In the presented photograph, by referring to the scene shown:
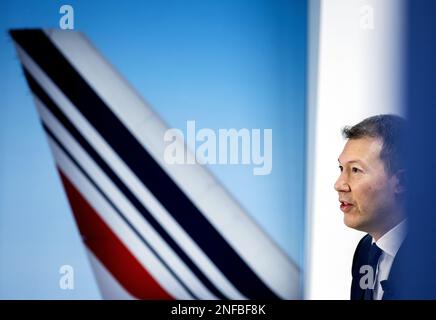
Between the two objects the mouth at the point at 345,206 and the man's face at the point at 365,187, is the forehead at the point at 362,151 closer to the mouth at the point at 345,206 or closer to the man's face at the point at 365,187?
the man's face at the point at 365,187

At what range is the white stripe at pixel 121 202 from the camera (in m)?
3.05

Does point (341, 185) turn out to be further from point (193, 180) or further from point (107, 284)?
point (107, 284)

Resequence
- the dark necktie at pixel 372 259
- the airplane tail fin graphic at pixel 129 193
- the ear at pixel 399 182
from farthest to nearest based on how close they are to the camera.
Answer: the airplane tail fin graphic at pixel 129 193
the dark necktie at pixel 372 259
the ear at pixel 399 182

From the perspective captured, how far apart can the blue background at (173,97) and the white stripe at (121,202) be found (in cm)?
8

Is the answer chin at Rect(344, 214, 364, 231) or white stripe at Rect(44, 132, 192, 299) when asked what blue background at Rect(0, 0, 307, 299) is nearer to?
white stripe at Rect(44, 132, 192, 299)

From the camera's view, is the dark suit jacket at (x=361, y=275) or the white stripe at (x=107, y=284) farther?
the white stripe at (x=107, y=284)

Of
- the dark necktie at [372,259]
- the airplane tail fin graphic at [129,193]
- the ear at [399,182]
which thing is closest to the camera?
the ear at [399,182]

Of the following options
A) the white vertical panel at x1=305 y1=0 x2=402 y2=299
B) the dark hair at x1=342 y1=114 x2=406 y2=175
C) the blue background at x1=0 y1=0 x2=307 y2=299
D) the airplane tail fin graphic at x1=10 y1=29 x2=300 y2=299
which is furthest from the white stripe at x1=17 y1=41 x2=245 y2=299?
the dark hair at x1=342 y1=114 x2=406 y2=175

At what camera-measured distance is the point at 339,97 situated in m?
2.94

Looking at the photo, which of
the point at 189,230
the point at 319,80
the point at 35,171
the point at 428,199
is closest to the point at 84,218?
the point at 35,171

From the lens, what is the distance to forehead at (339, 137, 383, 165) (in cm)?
285

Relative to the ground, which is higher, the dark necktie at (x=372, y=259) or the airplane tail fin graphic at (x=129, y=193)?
the airplane tail fin graphic at (x=129, y=193)

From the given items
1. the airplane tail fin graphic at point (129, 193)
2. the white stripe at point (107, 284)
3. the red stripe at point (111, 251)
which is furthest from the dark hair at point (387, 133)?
the white stripe at point (107, 284)

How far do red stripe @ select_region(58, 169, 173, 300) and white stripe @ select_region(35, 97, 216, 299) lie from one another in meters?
0.12
